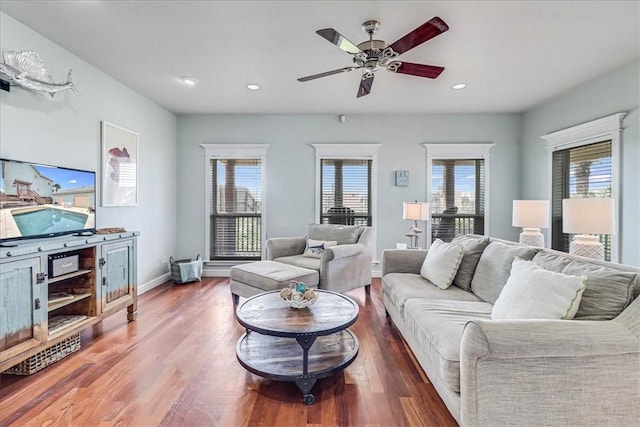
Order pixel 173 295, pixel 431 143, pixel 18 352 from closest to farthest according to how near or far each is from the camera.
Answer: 1. pixel 18 352
2. pixel 173 295
3. pixel 431 143

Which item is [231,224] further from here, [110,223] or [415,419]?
[415,419]

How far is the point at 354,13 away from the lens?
233 centimetres

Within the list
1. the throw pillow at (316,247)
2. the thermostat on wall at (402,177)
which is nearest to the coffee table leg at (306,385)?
the throw pillow at (316,247)

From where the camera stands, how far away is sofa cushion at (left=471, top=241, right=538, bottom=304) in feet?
7.22

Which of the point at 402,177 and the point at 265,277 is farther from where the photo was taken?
the point at 402,177

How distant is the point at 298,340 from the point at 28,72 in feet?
9.83

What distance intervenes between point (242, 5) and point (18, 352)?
110 inches

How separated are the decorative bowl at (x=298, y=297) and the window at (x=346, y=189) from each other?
8.94 ft

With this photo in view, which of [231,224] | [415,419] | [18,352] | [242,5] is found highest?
[242,5]

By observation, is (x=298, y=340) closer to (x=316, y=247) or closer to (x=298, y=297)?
(x=298, y=297)

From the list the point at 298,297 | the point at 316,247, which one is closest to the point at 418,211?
the point at 316,247

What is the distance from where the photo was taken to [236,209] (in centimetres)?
505

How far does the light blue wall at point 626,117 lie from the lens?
3.07 meters

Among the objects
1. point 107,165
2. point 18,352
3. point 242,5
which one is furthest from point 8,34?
point 18,352
